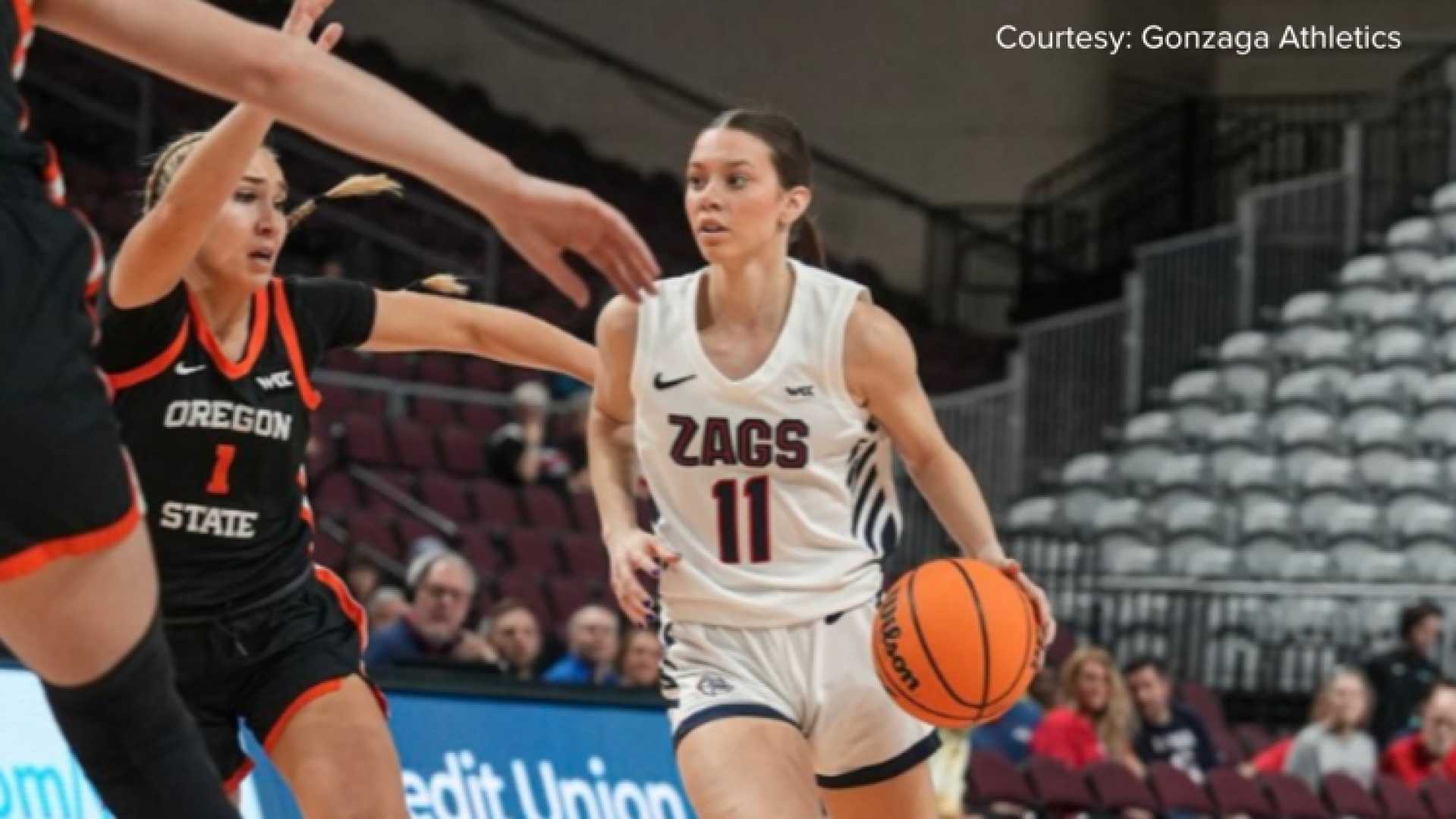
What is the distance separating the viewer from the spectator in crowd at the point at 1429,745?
11656 mm

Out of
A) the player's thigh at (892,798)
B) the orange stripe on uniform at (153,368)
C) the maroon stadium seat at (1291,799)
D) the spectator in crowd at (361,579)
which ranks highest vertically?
the orange stripe on uniform at (153,368)

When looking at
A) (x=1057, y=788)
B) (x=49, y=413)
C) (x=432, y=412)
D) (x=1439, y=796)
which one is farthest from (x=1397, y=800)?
(x=49, y=413)

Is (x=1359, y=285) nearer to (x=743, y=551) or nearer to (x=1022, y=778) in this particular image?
(x=1022, y=778)

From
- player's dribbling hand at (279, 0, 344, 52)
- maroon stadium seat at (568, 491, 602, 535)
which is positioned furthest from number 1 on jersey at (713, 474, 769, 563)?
maroon stadium seat at (568, 491, 602, 535)

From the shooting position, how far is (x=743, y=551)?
5.02 metres

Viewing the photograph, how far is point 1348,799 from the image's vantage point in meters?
11.4

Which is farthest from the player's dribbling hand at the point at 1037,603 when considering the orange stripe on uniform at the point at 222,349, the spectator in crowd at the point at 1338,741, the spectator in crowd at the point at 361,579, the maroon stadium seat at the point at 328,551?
the spectator in crowd at the point at 1338,741

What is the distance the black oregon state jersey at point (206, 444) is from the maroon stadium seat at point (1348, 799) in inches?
297

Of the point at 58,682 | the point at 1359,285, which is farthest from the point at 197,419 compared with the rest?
the point at 1359,285

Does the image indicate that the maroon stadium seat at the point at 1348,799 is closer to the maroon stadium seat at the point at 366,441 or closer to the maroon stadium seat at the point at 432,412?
the maroon stadium seat at the point at 366,441

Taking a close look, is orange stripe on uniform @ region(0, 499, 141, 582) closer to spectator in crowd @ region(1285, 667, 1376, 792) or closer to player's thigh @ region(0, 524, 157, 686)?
player's thigh @ region(0, 524, 157, 686)

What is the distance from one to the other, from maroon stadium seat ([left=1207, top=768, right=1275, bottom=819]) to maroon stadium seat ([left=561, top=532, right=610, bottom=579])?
12.4ft

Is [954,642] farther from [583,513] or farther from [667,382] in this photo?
[583,513]

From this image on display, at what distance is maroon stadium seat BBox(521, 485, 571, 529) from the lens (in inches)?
553
